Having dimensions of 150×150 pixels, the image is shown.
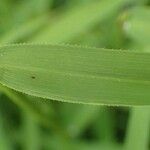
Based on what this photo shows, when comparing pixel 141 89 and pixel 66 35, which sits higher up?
pixel 141 89

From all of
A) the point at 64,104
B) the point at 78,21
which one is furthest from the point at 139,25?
the point at 64,104

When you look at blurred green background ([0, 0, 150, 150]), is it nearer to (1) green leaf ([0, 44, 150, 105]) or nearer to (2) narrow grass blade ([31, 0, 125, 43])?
(2) narrow grass blade ([31, 0, 125, 43])

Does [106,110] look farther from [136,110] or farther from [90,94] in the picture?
[90,94]

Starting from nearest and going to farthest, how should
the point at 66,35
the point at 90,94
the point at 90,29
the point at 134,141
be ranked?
the point at 90,94 < the point at 134,141 < the point at 66,35 < the point at 90,29

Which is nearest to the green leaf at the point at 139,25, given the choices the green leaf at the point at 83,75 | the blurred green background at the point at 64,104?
the blurred green background at the point at 64,104

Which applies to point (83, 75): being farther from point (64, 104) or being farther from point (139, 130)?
point (64, 104)

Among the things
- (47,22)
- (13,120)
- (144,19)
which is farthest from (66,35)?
(13,120)
